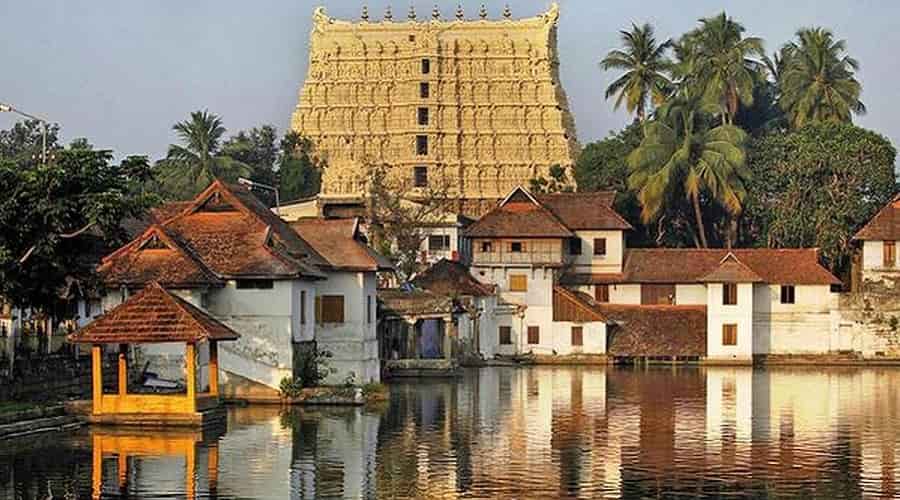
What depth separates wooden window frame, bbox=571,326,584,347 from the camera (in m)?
69.3

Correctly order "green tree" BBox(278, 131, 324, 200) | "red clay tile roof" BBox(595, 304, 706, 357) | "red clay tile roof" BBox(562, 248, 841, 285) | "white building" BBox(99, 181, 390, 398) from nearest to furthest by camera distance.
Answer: "white building" BBox(99, 181, 390, 398), "red clay tile roof" BBox(595, 304, 706, 357), "red clay tile roof" BBox(562, 248, 841, 285), "green tree" BBox(278, 131, 324, 200)

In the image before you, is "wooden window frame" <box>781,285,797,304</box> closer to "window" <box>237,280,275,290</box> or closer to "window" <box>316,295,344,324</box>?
"window" <box>316,295,344,324</box>

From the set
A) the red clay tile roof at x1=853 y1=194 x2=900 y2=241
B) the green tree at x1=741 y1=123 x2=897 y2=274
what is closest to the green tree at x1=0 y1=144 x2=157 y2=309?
the red clay tile roof at x1=853 y1=194 x2=900 y2=241

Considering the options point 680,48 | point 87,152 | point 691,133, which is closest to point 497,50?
point 680,48

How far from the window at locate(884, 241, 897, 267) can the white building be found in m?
32.9

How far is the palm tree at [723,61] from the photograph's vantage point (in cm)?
8338

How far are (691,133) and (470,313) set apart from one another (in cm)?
2094

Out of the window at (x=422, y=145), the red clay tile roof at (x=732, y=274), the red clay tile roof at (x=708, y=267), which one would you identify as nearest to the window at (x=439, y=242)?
the red clay tile roof at (x=708, y=267)

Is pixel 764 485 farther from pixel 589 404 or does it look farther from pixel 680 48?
pixel 680 48

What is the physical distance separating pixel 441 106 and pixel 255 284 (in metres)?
A: 59.5

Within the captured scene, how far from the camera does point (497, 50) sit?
332 feet

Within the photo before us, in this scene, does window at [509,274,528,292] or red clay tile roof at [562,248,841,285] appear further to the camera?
window at [509,274,528,292]

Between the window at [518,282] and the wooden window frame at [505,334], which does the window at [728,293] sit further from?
the wooden window frame at [505,334]

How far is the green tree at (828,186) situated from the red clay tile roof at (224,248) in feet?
125
